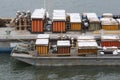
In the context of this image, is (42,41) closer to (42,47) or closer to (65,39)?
(42,47)

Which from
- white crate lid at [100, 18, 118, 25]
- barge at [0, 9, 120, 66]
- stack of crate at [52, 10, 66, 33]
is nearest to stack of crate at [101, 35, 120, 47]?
barge at [0, 9, 120, 66]

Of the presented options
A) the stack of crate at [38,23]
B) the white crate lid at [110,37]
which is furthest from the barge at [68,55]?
the stack of crate at [38,23]

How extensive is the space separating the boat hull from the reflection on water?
1.38ft

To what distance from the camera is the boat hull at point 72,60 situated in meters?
46.3

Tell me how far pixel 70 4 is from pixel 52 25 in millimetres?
28745

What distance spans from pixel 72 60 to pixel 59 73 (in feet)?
6.46

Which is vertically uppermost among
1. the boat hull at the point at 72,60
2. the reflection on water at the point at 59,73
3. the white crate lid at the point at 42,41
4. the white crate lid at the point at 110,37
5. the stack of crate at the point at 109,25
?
the stack of crate at the point at 109,25

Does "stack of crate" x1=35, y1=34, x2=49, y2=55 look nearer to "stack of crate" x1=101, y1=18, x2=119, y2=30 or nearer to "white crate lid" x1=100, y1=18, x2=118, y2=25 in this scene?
"stack of crate" x1=101, y1=18, x2=119, y2=30

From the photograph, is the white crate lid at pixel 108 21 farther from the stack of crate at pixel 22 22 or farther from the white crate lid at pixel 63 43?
the stack of crate at pixel 22 22

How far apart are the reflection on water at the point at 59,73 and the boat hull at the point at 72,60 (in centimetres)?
42

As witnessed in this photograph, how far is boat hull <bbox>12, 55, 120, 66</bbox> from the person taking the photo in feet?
152

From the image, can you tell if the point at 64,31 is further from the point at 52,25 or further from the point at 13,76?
the point at 13,76

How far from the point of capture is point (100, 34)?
173ft

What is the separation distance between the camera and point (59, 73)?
150 ft
